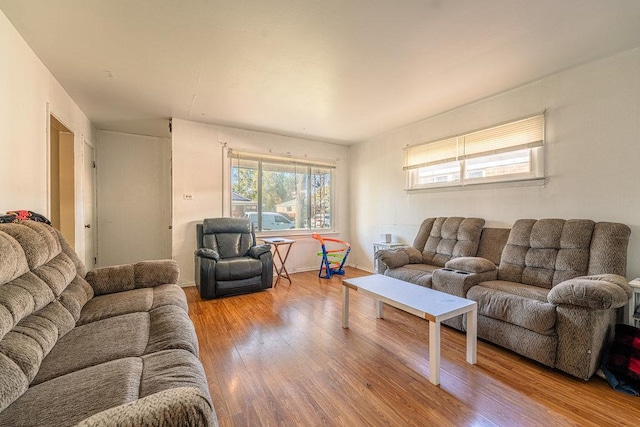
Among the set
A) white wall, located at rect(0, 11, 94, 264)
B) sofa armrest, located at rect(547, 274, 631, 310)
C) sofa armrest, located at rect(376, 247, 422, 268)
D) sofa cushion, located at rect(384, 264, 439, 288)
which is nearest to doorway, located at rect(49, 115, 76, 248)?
white wall, located at rect(0, 11, 94, 264)

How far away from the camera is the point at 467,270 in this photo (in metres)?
2.59

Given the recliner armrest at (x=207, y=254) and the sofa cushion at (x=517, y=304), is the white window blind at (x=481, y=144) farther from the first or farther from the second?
the recliner armrest at (x=207, y=254)

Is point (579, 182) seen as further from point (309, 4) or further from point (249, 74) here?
point (249, 74)

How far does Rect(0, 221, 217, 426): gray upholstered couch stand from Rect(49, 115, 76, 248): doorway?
1.86 metres

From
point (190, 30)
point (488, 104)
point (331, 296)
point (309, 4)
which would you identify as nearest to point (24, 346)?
point (190, 30)

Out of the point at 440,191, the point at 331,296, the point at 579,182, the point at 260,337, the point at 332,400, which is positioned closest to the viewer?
the point at 332,400

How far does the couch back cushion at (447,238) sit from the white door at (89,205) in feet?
15.5

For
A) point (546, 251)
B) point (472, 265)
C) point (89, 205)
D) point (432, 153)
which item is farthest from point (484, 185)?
point (89, 205)

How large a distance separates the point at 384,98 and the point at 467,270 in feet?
7.03

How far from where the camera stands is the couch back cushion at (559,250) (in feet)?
7.11

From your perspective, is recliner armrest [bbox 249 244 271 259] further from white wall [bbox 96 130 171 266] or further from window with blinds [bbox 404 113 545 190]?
window with blinds [bbox 404 113 545 190]

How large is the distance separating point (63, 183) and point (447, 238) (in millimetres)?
4867

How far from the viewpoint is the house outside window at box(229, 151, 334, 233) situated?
180 inches

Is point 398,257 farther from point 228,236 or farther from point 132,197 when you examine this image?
point 132,197
